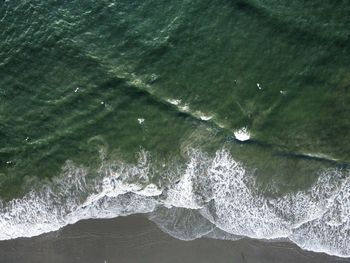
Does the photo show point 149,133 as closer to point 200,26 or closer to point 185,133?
point 185,133

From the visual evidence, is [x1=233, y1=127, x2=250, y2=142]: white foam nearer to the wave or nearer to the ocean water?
the ocean water

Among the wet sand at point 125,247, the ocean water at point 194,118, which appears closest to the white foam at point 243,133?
the ocean water at point 194,118

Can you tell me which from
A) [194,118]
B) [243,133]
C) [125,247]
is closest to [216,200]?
[243,133]

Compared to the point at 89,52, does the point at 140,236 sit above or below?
below

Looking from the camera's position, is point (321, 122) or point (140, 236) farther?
point (140, 236)

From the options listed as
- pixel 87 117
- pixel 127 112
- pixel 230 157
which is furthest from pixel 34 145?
pixel 230 157

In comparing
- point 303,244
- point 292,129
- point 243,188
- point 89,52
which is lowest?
point 303,244

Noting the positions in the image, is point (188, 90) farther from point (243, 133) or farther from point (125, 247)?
point (125, 247)
